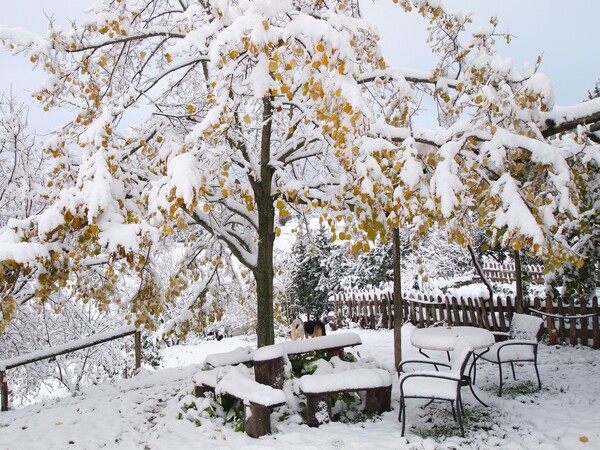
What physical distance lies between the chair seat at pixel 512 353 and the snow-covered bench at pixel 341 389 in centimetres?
180

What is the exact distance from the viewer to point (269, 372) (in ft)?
17.5

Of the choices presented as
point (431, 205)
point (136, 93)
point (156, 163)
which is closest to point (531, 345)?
point (431, 205)

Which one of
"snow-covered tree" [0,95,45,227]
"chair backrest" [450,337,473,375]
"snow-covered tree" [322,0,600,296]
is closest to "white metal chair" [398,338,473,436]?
"chair backrest" [450,337,473,375]

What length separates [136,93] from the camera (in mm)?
5254

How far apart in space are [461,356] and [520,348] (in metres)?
2.05

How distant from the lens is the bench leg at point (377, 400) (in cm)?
534

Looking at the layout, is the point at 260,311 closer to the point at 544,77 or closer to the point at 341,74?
the point at 341,74

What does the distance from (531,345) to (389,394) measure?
7.70 ft

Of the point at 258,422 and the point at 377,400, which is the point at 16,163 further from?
the point at 377,400

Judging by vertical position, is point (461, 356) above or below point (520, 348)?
above

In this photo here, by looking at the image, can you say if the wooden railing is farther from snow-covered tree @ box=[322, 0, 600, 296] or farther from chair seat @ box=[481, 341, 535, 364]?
chair seat @ box=[481, 341, 535, 364]

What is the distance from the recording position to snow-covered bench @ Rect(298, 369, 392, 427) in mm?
5008

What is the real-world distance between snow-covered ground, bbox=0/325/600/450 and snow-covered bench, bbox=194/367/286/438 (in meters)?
0.15

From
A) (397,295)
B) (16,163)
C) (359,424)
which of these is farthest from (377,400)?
(16,163)
